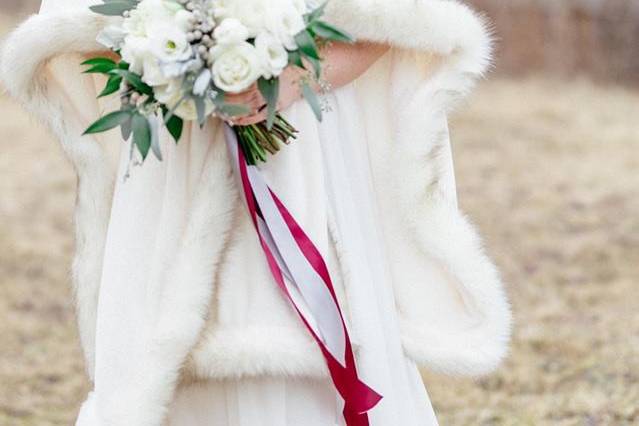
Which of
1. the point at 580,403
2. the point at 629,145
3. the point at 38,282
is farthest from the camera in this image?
the point at 629,145

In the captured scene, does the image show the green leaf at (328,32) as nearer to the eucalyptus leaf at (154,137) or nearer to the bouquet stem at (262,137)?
the bouquet stem at (262,137)

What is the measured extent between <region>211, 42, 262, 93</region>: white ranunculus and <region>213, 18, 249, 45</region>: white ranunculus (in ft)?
0.04

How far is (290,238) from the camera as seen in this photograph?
2.32 m

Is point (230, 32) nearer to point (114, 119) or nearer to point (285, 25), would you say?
point (285, 25)

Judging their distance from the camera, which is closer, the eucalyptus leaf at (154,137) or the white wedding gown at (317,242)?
the eucalyptus leaf at (154,137)

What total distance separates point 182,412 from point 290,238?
440 millimetres

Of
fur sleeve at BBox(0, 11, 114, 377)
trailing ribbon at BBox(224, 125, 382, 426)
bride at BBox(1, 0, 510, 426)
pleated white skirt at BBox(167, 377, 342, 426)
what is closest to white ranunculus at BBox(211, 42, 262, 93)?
bride at BBox(1, 0, 510, 426)

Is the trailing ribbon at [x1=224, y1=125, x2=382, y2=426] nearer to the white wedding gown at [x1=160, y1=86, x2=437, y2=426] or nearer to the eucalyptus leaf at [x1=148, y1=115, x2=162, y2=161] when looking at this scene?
the white wedding gown at [x1=160, y1=86, x2=437, y2=426]

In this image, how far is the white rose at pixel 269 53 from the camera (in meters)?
2.12

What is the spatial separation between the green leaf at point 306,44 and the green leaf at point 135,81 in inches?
11.2

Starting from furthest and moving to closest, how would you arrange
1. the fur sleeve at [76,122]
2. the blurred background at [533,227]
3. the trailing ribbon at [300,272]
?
the blurred background at [533,227]
the fur sleeve at [76,122]
the trailing ribbon at [300,272]

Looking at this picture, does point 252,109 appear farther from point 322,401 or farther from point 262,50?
point 322,401

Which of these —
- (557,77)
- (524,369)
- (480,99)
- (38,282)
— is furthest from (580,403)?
(557,77)

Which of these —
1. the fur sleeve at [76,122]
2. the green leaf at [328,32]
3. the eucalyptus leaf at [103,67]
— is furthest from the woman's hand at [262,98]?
the fur sleeve at [76,122]
